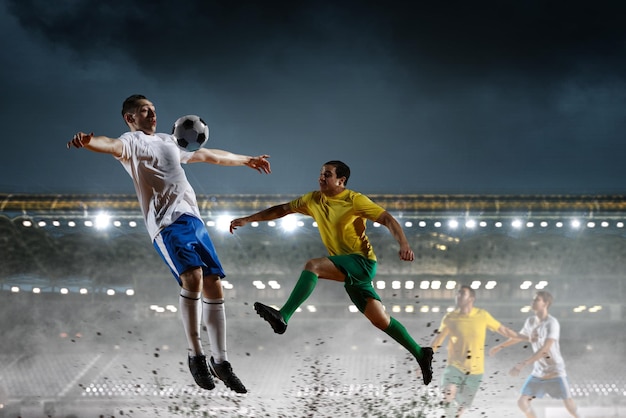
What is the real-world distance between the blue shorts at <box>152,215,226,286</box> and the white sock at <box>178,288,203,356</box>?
6.4 inches

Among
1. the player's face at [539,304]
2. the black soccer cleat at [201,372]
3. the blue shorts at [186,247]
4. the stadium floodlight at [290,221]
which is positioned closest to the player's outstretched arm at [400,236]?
the blue shorts at [186,247]

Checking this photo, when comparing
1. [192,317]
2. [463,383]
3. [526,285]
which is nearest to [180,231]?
[192,317]

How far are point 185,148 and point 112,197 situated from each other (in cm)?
1536

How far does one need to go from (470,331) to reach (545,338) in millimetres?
1733

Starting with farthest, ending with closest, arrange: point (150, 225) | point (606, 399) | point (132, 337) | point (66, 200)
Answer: point (132, 337) → point (606, 399) → point (66, 200) → point (150, 225)

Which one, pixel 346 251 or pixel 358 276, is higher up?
pixel 346 251

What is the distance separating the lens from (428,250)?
27.5 metres

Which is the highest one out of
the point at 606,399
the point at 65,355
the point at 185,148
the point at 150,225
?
the point at 65,355

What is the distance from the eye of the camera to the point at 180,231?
16.7ft

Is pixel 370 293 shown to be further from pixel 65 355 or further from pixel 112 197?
pixel 65 355

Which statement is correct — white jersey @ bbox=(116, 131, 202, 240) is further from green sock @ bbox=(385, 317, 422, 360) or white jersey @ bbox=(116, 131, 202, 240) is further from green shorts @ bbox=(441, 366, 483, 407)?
green shorts @ bbox=(441, 366, 483, 407)

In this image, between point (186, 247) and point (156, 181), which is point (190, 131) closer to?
point (156, 181)

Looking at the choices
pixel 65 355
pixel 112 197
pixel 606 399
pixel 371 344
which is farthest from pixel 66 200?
pixel 606 399

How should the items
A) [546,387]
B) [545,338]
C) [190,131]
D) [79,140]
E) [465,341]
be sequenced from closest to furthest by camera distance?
1. [79,140]
2. [190,131]
3. [465,341]
4. [545,338]
5. [546,387]
